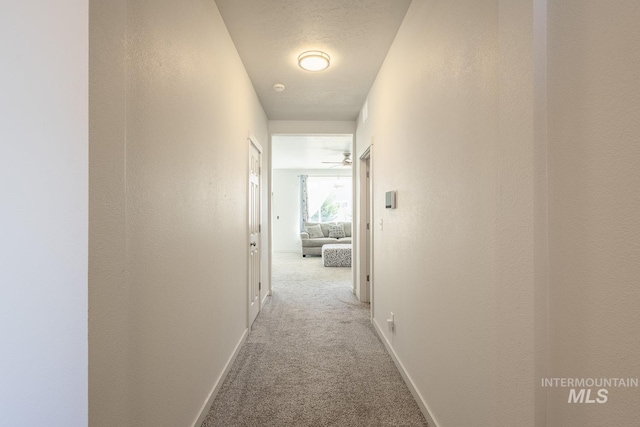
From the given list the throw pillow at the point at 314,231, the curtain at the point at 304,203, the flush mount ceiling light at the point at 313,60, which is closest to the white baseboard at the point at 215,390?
the flush mount ceiling light at the point at 313,60

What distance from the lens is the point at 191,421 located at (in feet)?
5.27

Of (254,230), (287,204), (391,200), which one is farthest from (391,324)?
(287,204)

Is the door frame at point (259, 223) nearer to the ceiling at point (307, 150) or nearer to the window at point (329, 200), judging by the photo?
the ceiling at point (307, 150)

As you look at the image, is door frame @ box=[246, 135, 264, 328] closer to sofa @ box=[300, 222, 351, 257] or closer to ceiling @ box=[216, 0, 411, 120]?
ceiling @ box=[216, 0, 411, 120]

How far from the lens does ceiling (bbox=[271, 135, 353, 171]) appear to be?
5.71 metres

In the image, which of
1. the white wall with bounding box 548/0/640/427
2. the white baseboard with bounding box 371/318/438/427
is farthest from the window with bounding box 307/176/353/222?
the white wall with bounding box 548/0/640/427

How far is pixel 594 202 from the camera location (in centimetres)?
76

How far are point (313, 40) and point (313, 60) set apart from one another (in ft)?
0.63

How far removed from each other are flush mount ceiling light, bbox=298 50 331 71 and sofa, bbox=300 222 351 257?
6145mm

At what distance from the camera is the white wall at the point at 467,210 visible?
0.92 metres
